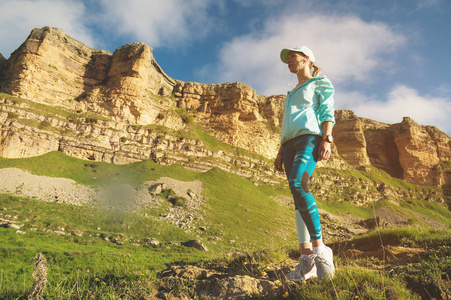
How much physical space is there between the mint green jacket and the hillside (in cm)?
161

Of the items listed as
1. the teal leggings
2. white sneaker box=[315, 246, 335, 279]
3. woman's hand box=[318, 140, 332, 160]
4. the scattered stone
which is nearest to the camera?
white sneaker box=[315, 246, 335, 279]

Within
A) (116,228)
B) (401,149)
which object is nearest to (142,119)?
(116,228)

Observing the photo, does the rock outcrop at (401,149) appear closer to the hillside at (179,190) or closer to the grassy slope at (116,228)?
the hillside at (179,190)

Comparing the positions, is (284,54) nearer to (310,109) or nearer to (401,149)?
(310,109)

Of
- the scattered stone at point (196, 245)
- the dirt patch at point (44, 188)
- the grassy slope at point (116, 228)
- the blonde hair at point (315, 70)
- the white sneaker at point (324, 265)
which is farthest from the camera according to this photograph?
the dirt patch at point (44, 188)

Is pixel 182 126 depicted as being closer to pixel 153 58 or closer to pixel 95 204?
pixel 153 58

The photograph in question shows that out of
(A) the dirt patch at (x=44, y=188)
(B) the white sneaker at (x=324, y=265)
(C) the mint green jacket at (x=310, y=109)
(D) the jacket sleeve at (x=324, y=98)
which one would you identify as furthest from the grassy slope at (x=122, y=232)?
(A) the dirt patch at (x=44, y=188)

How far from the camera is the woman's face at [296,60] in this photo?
10.7ft

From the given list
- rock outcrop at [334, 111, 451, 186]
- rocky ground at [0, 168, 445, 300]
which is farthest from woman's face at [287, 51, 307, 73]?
rock outcrop at [334, 111, 451, 186]

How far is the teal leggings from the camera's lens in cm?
261

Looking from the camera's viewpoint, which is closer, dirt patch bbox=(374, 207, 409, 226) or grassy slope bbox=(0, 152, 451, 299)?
grassy slope bbox=(0, 152, 451, 299)

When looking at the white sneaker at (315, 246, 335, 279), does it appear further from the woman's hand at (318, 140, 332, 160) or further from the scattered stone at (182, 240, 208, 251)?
the scattered stone at (182, 240, 208, 251)

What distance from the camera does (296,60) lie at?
3.26m

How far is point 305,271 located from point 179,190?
3395 centimetres
